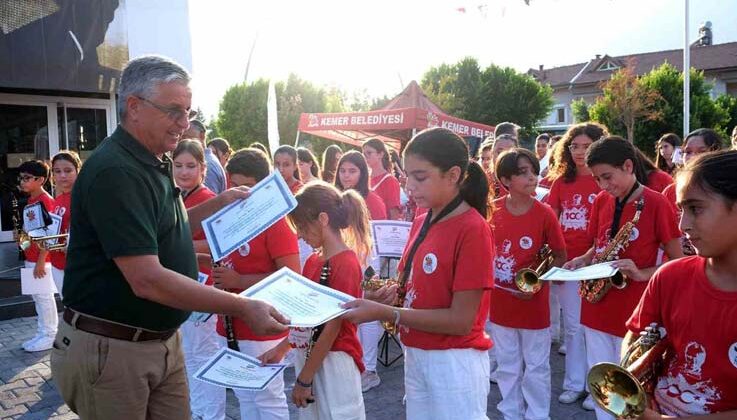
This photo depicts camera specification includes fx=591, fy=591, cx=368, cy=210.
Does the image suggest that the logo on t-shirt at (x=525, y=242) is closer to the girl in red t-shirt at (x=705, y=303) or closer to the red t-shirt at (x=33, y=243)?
the girl in red t-shirt at (x=705, y=303)

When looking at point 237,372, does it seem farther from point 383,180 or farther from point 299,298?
point 383,180

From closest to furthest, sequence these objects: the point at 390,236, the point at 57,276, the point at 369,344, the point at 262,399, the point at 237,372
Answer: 1. the point at 237,372
2. the point at 262,399
3. the point at 390,236
4. the point at 369,344
5. the point at 57,276

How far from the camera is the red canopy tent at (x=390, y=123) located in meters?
14.9

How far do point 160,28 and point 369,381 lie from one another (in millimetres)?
10506

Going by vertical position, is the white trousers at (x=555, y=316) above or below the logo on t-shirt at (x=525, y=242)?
below

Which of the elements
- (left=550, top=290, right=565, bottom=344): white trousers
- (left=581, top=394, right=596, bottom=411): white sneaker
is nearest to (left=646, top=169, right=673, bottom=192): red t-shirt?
(left=550, top=290, right=565, bottom=344): white trousers

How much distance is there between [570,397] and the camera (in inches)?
197

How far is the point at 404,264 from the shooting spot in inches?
114

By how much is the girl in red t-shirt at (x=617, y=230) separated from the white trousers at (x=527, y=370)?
17.3 inches

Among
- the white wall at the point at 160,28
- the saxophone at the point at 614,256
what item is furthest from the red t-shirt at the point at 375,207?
the white wall at the point at 160,28

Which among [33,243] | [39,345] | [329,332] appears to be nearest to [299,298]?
[329,332]

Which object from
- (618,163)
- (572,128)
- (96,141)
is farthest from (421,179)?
(96,141)

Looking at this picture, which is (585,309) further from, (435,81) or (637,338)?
(435,81)

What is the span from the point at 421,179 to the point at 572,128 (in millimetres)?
2964
